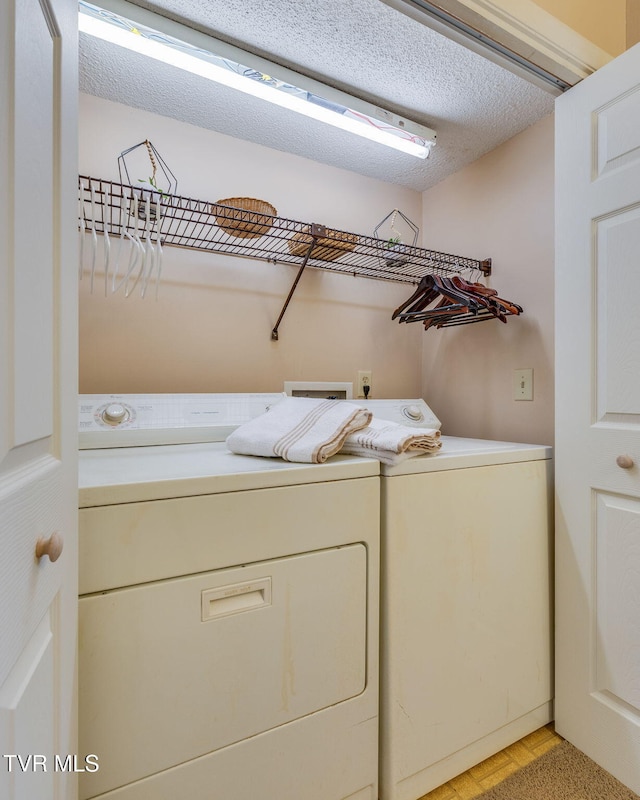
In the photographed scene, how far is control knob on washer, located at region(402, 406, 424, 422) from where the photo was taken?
5.65ft

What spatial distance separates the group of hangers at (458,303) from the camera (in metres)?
1.58

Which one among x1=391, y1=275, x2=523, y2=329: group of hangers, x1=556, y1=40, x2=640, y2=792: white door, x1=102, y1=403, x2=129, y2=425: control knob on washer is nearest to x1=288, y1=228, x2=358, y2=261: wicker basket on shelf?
x1=391, y1=275, x2=523, y2=329: group of hangers

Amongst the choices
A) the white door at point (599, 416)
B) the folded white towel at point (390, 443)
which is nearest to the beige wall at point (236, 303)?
the folded white towel at point (390, 443)

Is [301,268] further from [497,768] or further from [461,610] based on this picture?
[497,768]

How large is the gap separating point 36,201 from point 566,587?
160cm

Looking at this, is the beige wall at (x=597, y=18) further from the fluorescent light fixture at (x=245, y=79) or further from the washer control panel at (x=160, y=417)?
the washer control panel at (x=160, y=417)

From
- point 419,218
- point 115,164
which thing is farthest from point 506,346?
point 115,164

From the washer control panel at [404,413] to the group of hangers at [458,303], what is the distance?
1.31ft

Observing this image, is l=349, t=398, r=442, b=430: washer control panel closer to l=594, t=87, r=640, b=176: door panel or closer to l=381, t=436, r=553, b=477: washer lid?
l=381, t=436, r=553, b=477: washer lid

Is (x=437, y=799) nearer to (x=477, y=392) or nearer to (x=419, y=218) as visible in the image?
(x=477, y=392)

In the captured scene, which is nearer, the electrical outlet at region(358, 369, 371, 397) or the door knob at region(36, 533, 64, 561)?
the door knob at region(36, 533, 64, 561)

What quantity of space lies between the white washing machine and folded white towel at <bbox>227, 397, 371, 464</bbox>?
43mm

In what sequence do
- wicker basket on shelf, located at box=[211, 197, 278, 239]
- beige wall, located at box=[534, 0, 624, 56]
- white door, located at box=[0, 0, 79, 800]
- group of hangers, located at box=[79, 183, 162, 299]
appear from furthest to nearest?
1. wicker basket on shelf, located at box=[211, 197, 278, 239]
2. group of hangers, located at box=[79, 183, 162, 299]
3. beige wall, located at box=[534, 0, 624, 56]
4. white door, located at box=[0, 0, 79, 800]

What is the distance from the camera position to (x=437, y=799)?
1126 millimetres
